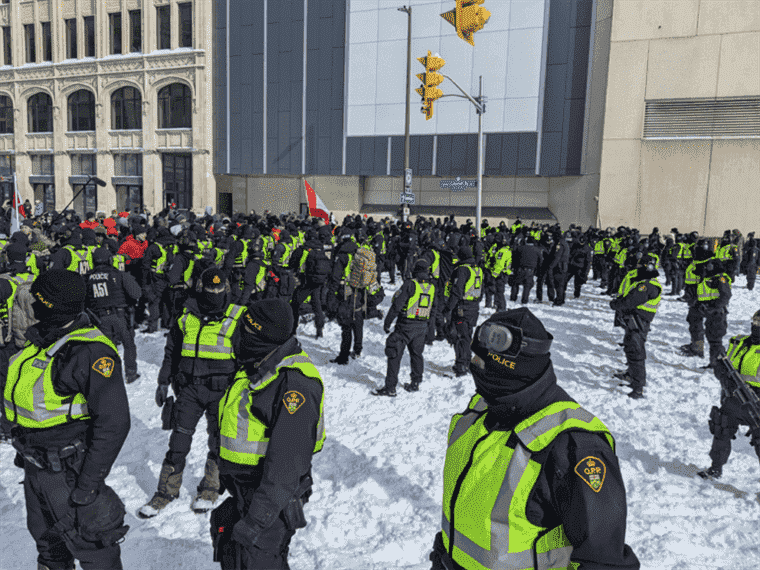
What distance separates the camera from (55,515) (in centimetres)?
291

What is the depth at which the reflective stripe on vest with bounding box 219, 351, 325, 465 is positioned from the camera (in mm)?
2623

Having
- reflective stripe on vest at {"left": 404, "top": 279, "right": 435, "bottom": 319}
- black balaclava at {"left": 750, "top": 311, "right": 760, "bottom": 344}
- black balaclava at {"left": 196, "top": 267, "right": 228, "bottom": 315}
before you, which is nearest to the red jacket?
reflective stripe on vest at {"left": 404, "top": 279, "right": 435, "bottom": 319}

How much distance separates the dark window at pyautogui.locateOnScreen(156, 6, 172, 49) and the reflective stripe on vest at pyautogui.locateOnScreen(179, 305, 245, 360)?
1306 inches

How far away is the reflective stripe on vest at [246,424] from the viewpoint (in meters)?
2.62

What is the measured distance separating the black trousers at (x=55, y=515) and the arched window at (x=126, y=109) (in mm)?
33963

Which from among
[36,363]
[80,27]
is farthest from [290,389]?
[80,27]

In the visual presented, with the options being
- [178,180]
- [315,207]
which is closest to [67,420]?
[315,207]

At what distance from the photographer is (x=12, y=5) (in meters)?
34.4

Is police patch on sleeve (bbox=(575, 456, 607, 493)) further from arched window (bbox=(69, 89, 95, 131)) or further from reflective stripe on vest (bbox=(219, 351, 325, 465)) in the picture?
arched window (bbox=(69, 89, 95, 131))

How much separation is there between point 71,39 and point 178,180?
11808 millimetres

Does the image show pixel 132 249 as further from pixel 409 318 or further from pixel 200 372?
pixel 200 372

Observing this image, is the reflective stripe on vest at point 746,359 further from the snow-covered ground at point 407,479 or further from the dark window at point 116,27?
the dark window at point 116,27

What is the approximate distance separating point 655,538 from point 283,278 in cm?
730

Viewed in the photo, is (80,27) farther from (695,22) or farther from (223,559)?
(223,559)
